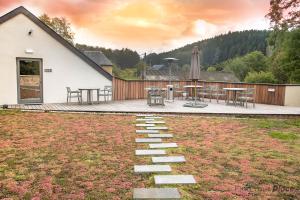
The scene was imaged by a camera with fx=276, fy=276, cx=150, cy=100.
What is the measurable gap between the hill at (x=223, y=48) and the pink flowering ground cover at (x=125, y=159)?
124 ft

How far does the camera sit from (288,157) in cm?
462

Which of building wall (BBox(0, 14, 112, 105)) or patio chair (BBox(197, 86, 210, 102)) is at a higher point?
building wall (BBox(0, 14, 112, 105))

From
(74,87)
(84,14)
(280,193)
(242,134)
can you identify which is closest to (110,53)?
(84,14)

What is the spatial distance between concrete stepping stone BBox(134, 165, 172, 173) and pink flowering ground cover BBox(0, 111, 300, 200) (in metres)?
0.11

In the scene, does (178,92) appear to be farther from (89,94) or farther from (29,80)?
(29,80)

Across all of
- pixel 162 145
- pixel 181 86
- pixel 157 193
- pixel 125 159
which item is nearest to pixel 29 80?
pixel 181 86

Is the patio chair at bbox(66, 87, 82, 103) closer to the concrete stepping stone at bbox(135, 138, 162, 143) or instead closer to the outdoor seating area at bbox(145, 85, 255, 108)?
the outdoor seating area at bbox(145, 85, 255, 108)

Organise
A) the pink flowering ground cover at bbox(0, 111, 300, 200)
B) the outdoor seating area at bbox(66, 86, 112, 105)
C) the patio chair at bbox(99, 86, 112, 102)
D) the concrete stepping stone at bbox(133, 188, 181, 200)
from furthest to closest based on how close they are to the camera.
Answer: the patio chair at bbox(99, 86, 112, 102), the outdoor seating area at bbox(66, 86, 112, 105), the pink flowering ground cover at bbox(0, 111, 300, 200), the concrete stepping stone at bbox(133, 188, 181, 200)

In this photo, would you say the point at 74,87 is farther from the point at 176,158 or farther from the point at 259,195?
the point at 259,195

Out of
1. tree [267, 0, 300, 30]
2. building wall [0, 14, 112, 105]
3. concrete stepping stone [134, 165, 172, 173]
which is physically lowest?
concrete stepping stone [134, 165, 172, 173]

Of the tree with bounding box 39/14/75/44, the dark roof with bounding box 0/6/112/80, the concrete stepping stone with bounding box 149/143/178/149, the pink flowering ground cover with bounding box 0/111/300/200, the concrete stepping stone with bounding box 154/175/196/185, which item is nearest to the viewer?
the pink flowering ground cover with bounding box 0/111/300/200

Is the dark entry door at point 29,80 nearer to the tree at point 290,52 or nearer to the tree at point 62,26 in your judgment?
the tree at point 290,52

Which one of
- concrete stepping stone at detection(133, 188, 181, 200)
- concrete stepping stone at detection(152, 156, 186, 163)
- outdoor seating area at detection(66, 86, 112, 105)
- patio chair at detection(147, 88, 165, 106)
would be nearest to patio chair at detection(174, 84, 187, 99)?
patio chair at detection(147, 88, 165, 106)

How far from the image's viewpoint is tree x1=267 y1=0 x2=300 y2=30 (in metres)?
10.5
